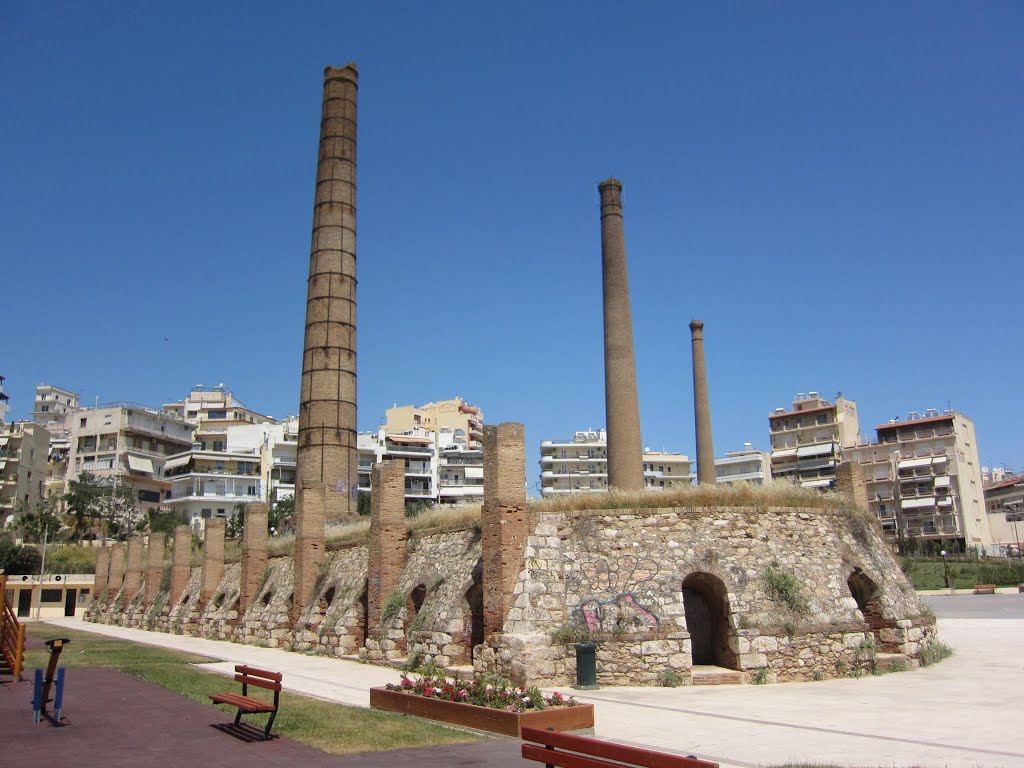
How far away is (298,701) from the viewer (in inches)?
515

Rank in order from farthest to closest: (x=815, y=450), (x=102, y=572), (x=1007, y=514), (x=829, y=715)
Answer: (x=815, y=450)
(x=1007, y=514)
(x=102, y=572)
(x=829, y=715)

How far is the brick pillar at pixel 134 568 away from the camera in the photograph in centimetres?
4316

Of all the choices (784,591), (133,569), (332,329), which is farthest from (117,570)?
(784,591)

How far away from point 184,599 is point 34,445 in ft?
172

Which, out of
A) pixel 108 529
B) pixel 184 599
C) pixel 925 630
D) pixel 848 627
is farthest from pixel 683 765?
pixel 108 529

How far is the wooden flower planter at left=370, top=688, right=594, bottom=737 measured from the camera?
9984mm

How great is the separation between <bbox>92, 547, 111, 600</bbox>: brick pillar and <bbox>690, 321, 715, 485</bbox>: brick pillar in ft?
113

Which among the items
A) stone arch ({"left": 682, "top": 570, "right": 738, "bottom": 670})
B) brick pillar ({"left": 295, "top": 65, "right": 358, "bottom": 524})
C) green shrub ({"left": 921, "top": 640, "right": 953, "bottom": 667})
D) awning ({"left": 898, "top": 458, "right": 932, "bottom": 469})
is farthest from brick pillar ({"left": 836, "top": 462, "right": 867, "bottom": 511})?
awning ({"left": 898, "top": 458, "right": 932, "bottom": 469})

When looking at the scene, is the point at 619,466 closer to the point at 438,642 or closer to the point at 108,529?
the point at 438,642

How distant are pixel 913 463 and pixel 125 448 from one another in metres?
75.9

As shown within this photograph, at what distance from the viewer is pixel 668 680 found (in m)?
15.1

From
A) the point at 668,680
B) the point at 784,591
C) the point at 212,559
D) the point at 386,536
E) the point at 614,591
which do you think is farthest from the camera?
the point at 212,559

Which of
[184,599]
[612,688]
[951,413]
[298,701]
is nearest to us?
[298,701]

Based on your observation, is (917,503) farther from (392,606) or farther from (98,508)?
(98,508)
